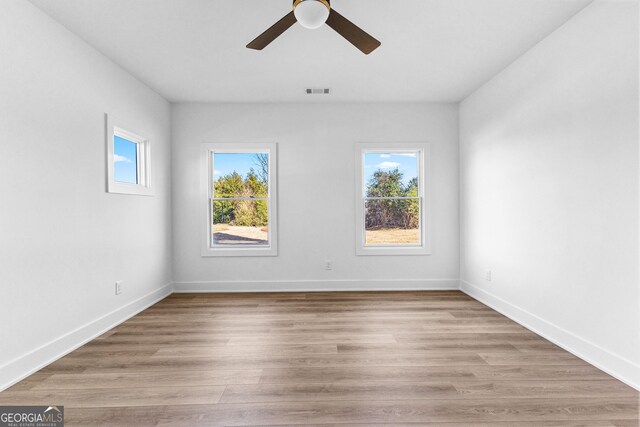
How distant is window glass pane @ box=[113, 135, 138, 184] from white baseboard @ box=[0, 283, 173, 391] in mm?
1384

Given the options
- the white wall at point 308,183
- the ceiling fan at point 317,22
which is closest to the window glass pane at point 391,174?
the white wall at point 308,183

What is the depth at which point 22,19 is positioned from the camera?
7.73ft

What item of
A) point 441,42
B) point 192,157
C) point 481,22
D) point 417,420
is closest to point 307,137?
point 192,157

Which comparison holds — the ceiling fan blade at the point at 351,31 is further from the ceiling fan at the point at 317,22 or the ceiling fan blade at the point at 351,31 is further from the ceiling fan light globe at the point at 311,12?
the ceiling fan light globe at the point at 311,12

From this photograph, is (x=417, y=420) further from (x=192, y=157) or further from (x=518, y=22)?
(x=192, y=157)

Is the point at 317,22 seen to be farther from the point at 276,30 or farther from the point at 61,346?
the point at 61,346

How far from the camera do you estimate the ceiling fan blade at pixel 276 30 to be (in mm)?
2119

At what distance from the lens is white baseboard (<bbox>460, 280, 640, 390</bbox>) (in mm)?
2197

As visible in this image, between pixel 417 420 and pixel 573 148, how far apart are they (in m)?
2.35

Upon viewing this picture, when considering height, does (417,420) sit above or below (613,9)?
below

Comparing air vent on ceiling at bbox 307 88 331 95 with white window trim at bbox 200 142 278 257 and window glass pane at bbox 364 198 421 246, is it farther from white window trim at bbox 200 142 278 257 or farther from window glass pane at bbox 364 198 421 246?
window glass pane at bbox 364 198 421 246

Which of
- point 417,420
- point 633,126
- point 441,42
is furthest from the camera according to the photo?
point 441,42

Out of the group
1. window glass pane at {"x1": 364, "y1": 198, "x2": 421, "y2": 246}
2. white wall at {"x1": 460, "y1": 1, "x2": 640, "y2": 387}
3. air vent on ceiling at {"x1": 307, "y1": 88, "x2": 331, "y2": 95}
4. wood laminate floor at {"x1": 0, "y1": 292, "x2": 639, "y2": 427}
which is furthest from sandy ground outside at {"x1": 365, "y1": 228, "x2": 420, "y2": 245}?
air vent on ceiling at {"x1": 307, "y1": 88, "x2": 331, "y2": 95}

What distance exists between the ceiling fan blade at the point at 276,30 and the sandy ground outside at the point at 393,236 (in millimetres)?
3094
